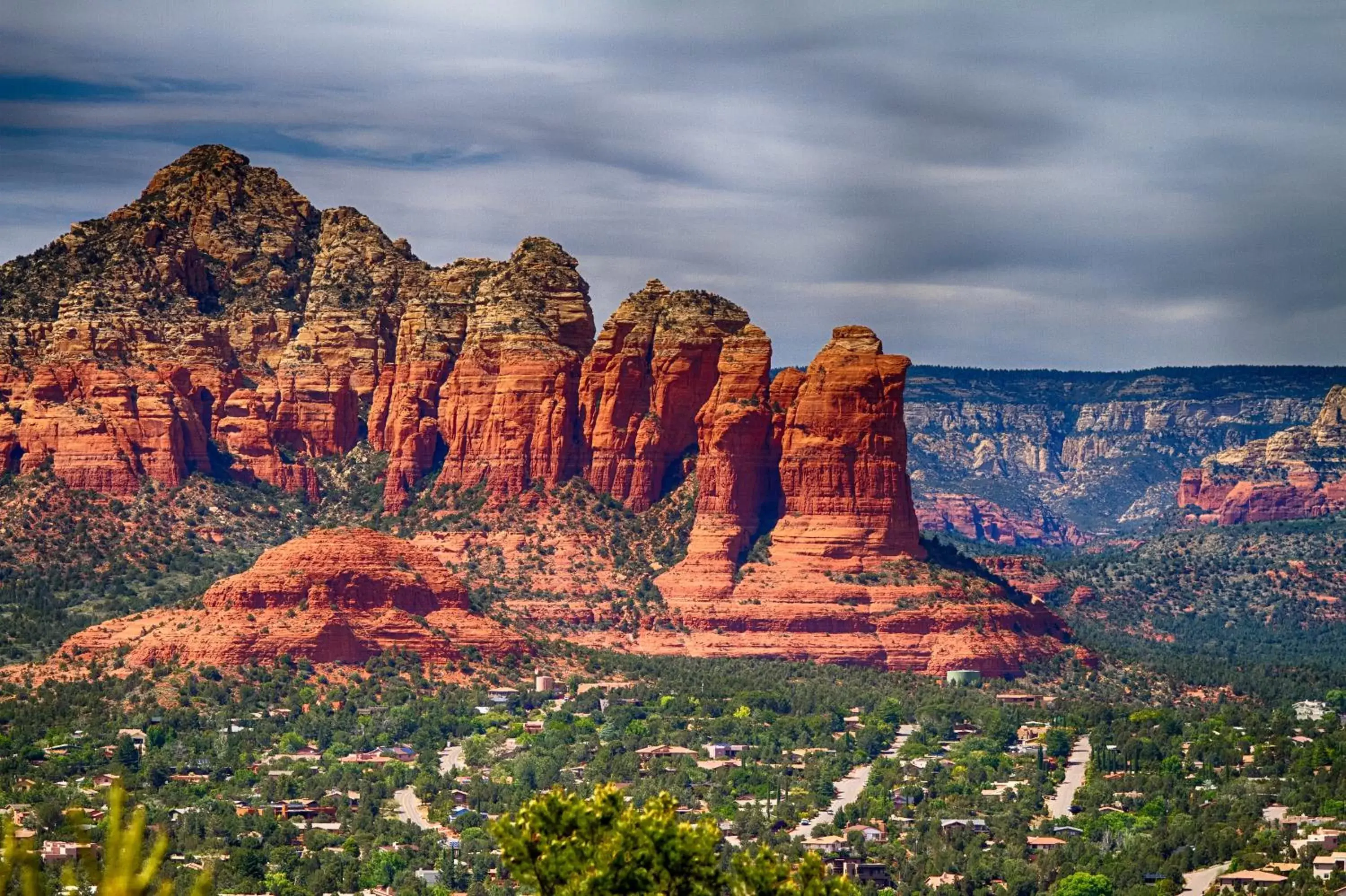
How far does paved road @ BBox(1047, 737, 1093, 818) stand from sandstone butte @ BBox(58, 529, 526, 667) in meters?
37.8

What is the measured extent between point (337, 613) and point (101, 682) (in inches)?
587

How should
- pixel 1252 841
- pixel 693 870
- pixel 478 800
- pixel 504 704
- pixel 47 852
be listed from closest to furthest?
pixel 693 870, pixel 47 852, pixel 1252 841, pixel 478 800, pixel 504 704

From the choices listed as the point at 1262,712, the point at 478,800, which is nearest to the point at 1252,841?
the point at 478,800

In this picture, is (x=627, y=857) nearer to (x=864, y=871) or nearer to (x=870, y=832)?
(x=864, y=871)

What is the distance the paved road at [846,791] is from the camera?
15438 cm

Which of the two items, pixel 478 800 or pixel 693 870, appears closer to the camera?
pixel 693 870

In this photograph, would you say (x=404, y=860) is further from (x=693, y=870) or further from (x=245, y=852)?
(x=693, y=870)

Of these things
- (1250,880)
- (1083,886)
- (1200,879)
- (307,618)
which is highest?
(307,618)

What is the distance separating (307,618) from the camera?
18625cm

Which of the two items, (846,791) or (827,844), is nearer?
(827,844)

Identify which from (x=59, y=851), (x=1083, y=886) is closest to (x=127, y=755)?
(x=59, y=851)

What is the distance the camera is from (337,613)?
187375 millimetres

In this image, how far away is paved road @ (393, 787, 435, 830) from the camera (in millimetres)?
153875

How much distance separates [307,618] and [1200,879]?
6546 cm
